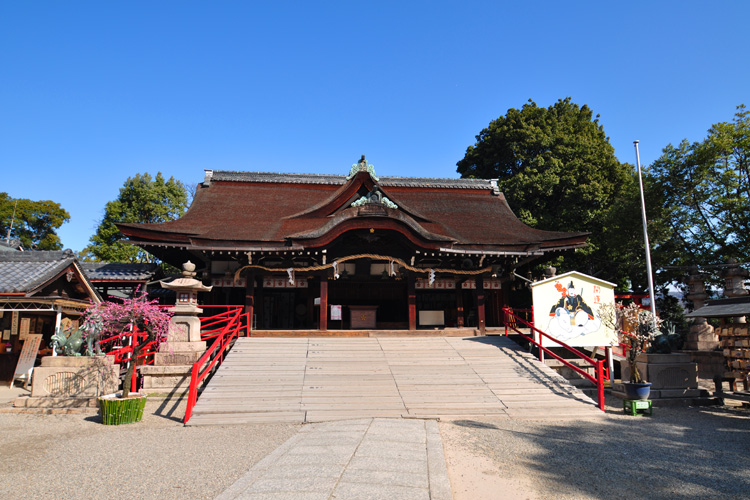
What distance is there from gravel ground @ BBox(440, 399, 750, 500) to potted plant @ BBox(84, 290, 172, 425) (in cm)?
549

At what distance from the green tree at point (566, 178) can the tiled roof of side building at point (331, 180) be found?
4589mm

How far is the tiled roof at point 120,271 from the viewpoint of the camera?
1592cm

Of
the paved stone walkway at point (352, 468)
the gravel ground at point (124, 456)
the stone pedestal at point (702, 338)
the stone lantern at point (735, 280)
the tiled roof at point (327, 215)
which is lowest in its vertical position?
the gravel ground at point (124, 456)

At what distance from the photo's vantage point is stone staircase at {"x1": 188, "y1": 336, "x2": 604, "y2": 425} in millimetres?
8695

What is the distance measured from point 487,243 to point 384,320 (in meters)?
5.22

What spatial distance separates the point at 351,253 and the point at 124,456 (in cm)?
956

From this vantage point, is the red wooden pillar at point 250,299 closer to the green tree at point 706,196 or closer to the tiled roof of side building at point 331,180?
the tiled roof of side building at point 331,180

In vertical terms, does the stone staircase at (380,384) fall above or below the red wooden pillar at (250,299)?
below

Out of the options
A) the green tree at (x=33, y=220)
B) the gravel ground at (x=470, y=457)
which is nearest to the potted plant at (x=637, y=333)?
the gravel ground at (x=470, y=457)

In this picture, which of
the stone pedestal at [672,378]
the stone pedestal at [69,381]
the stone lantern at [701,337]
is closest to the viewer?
the stone pedestal at [69,381]

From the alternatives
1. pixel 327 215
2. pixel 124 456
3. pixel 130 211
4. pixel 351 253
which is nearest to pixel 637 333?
pixel 351 253

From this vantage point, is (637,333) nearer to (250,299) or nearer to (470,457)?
(470,457)

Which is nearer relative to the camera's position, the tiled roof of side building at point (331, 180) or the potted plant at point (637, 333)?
the potted plant at point (637, 333)

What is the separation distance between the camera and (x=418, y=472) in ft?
16.7
